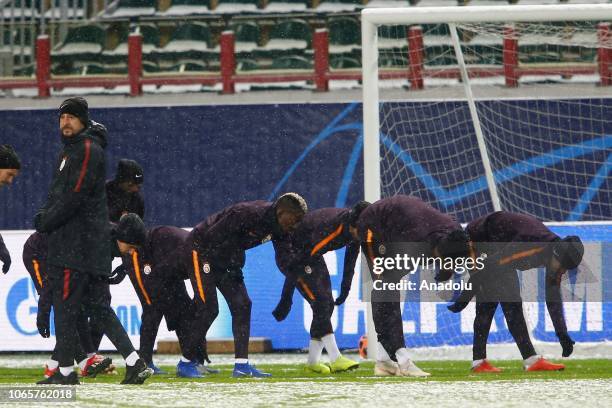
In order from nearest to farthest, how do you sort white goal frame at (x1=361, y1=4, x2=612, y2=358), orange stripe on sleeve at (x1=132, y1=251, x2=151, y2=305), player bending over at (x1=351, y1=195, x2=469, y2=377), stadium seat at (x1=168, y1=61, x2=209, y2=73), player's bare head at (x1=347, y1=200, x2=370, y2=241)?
player bending over at (x1=351, y1=195, x2=469, y2=377) → player's bare head at (x1=347, y1=200, x2=370, y2=241) → orange stripe on sleeve at (x1=132, y1=251, x2=151, y2=305) → white goal frame at (x1=361, y1=4, x2=612, y2=358) → stadium seat at (x1=168, y1=61, x2=209, y2=73)

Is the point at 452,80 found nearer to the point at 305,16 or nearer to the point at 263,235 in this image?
the point at 305,16

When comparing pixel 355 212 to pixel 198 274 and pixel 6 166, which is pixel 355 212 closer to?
pixel 198 274

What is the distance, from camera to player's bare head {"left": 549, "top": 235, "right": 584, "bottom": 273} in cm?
932

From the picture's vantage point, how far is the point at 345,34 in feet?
60.4

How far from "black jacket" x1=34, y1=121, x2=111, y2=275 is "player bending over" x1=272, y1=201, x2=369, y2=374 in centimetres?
212

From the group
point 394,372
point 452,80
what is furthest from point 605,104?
point 394,372

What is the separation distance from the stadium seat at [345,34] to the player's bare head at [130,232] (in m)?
9.82

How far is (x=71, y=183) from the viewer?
7320 mm

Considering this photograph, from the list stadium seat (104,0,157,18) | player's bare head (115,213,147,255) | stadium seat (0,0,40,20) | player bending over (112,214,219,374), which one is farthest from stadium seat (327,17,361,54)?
player's bare head (115,213,147,255)

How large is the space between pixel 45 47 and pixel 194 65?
7.17ft

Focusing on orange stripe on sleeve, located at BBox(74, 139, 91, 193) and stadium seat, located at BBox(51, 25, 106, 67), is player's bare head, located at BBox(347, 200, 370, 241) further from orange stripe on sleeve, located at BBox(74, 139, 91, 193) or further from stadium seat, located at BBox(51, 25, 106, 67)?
stadium seat, located at BBox(51, 25, 106, 67)

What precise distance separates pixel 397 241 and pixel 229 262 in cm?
132

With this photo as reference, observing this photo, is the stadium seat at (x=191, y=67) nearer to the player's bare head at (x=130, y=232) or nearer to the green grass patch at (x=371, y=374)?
the green grass patch at (x=371, y=374)

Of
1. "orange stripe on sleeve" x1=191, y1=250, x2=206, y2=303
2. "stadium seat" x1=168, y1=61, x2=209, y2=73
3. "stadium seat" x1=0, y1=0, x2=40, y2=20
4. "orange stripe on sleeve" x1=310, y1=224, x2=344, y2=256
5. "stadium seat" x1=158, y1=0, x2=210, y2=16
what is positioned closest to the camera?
"orange stripe on sleeve" x1=191, y1=250, x2=206, y2=303
